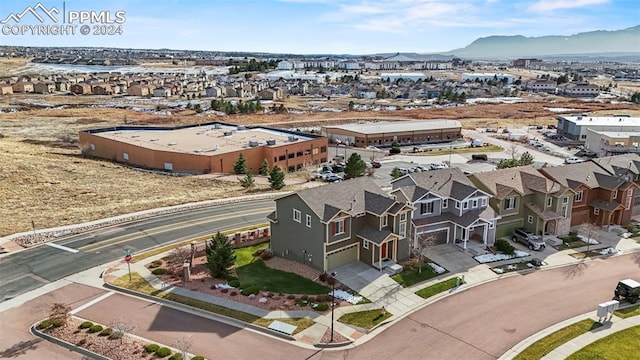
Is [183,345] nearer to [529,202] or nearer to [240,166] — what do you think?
[529,202]

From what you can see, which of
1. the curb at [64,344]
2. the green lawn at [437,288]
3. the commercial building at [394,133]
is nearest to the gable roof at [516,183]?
the green lawn at [437,288]

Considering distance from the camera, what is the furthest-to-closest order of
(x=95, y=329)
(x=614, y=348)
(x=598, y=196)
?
(x=598, y=196) → (x=95, y=329) → (x=614, y=348)

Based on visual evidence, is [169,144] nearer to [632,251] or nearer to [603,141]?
[632,251]

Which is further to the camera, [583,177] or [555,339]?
[583,177]

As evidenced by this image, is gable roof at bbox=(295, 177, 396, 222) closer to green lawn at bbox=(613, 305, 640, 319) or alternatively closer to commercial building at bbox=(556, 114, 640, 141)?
green lawn at bbox=(613, 305, 640, 319)

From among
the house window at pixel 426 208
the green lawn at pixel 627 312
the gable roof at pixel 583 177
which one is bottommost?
the green lawn at pixel 627 312

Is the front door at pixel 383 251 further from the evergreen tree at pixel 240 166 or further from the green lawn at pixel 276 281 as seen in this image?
the evergreen tree at pixel 240 166

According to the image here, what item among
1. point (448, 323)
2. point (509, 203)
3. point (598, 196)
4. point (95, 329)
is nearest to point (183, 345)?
point (95, 329)
